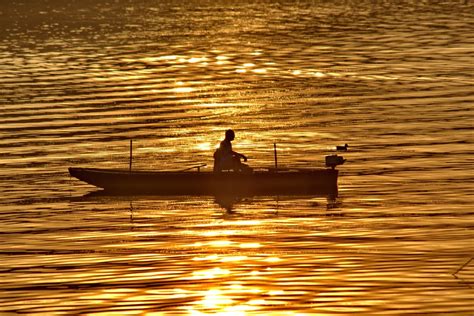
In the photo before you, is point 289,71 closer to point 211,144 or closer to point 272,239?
point 211,144

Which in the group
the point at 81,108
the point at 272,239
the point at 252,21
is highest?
the point at 272,239

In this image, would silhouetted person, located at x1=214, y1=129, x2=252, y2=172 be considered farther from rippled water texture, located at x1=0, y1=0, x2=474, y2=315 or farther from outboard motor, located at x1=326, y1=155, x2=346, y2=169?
outboard motor, located at x1=326, y1=155, x2=346, y2=169

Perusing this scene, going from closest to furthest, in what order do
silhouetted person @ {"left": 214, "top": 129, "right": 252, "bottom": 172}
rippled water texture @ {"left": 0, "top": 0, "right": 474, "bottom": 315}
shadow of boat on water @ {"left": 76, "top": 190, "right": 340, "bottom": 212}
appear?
rippled water texture @ {"left": 0, "top": 0, "right": 474, "bottom": 315}, shadow of boat on water @ {"left": 76, "top": 190, "right": 340, "bottom": 212}, silhouetted person @ {"left": 214, "top": 129, "right": 252, "bottom": 172}

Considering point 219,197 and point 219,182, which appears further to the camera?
point 219,182

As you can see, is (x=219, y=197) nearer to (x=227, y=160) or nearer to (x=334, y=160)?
(x=227, y=160)

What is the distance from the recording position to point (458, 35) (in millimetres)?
85812

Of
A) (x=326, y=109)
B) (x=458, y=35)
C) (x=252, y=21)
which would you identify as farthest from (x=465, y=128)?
(x=252, y=21)

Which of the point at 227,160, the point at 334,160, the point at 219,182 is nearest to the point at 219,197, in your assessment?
the point at 219,182

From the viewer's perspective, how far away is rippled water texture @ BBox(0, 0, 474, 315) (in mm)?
26828

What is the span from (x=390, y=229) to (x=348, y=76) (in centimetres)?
3451

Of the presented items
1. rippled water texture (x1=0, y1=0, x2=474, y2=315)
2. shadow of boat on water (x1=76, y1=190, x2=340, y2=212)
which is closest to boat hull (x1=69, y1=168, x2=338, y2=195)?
shadow of boat on water (x1=76, y1=190, x2=340, y2=212)

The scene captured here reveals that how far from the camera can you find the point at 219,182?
39219 mm

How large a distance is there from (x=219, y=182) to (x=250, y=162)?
5.02 meters

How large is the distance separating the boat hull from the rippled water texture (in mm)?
411
